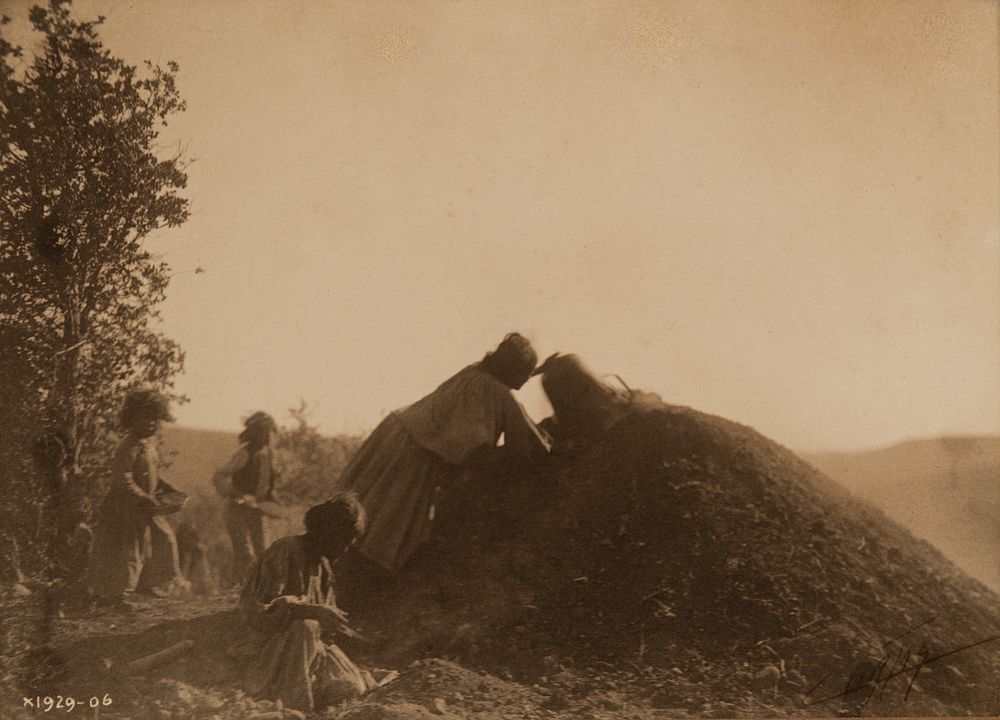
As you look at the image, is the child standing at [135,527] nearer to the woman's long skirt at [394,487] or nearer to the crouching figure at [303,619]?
the crouching figure at [303,619]

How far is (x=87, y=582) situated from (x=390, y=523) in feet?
5.37

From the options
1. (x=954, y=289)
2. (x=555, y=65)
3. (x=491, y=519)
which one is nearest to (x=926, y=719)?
(x=491, y=519)

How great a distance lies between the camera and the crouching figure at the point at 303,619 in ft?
11.5

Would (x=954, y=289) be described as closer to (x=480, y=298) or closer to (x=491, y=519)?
(x=480, y=298)

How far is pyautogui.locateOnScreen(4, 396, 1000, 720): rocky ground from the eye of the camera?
3.65 meters

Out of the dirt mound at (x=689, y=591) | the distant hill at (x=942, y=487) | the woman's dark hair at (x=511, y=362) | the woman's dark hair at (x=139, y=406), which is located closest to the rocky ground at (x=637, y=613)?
the dirt mound at (x=689, y=591)

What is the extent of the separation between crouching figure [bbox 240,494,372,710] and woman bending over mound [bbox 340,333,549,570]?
1.55 feet

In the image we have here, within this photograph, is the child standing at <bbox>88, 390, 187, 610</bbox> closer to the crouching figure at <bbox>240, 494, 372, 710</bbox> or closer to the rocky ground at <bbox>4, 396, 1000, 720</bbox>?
the rocky ground at <bbox>4, 396, 1000, 720</bbox>

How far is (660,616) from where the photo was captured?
399cm

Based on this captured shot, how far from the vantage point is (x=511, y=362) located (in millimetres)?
4617

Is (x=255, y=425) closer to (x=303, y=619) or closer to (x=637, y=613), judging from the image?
(x=303, y=619)

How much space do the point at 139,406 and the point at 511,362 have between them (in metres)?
2.18
